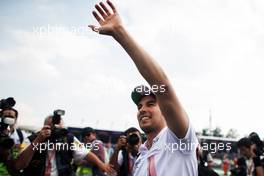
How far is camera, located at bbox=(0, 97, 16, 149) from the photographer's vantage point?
11.2 feet

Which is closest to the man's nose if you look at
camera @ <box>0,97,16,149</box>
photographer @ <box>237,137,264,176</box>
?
camera @ <box>0,97,16,149</box>

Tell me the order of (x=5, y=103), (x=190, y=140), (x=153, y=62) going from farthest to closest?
(x=5, y=103)
(x=190, y=140)
(x=153, y=62)

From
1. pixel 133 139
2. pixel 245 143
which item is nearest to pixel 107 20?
pixel 133 139

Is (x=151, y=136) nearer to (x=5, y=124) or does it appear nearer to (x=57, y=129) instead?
(x=57, y=129)

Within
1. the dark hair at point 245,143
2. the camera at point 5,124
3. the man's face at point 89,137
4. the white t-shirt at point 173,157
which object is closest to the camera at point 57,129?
the camera at point 5,124

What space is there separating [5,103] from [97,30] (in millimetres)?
3071

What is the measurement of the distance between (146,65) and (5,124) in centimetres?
253

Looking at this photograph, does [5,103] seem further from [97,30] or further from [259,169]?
[259,169]

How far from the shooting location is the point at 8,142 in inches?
134

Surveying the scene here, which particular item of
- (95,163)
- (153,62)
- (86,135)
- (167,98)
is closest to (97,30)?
(153,62)

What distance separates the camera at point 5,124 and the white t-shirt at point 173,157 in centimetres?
161

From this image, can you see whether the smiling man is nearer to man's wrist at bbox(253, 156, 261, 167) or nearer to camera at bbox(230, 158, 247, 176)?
man's wrist at bbox(253, 156, 261, 167)

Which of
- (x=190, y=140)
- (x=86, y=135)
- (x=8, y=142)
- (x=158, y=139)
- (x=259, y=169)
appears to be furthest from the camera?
(x=86, y=135)

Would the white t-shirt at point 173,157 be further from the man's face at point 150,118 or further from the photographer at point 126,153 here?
the photographer at point 126,153
